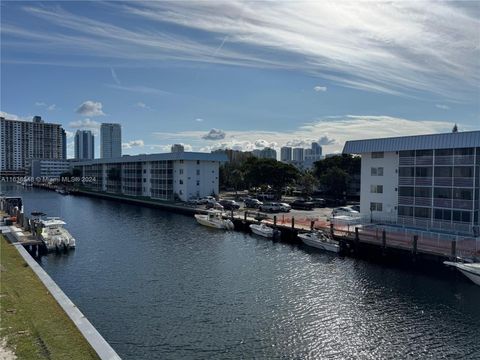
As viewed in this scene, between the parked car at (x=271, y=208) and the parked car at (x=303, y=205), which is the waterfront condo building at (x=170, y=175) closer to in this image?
the parked car at (x=271, y=208)

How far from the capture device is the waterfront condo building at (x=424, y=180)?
35375mm

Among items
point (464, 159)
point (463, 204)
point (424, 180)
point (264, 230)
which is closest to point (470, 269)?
point (463, 204)

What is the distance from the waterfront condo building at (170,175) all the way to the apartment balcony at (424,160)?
47835 mm

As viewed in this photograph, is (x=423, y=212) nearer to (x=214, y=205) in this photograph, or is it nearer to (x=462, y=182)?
(x=462, y=182)

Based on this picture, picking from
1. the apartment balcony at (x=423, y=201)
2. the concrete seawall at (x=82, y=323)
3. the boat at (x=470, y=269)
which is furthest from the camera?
the apartment balcony at (x=423, y=201)

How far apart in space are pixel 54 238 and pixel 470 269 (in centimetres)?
3528

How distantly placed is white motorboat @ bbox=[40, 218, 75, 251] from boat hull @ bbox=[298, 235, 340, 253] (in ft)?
76.4

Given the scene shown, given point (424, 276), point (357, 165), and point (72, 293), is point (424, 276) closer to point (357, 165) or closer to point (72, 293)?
point (72, 293)

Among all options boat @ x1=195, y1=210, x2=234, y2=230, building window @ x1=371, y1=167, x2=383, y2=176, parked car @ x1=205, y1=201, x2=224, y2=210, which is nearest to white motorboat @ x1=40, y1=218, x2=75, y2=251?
boat @ x1=195, y1=210, x2=234, y2=230

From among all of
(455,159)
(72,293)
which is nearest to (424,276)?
(455,159)

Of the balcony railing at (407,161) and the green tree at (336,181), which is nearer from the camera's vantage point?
the balcony railing at (407,161)

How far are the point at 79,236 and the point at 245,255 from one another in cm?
2163

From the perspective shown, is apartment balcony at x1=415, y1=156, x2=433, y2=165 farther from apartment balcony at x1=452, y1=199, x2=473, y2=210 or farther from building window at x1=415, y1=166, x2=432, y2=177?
apartment balcony at x1=452, y1=199, x2=473, y2=210

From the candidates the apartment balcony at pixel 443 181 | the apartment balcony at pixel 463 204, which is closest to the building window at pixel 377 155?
the apartment balcony at pixel 443 181
